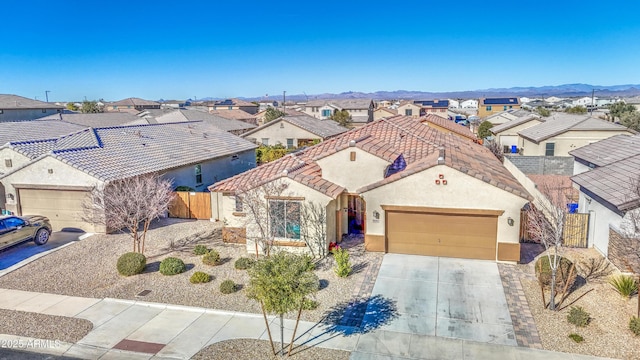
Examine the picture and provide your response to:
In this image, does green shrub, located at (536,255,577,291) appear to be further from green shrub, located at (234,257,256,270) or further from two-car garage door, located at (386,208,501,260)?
green shrub, located at (234,257,256,270)

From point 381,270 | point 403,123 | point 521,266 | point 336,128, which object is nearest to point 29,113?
point 336,128

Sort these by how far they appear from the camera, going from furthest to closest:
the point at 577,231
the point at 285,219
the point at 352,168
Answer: the point at 352,168 < the point at 577,231 < the point at 285,219

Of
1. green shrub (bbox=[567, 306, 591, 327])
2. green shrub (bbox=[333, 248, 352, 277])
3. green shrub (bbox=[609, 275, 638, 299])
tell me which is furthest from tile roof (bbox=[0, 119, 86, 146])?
green shrub (bbox=[609, 275, 638, 299])

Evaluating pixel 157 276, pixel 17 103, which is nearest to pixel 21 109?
pixel 17 103

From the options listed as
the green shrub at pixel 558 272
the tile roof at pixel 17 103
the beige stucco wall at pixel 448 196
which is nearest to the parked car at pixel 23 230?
the beige stucco wall at pixel 448 196

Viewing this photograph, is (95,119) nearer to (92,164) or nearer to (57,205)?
(57,205)

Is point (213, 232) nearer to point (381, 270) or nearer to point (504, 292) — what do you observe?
point (381, 270)

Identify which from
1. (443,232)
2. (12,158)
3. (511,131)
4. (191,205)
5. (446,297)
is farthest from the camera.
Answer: (511,131)
